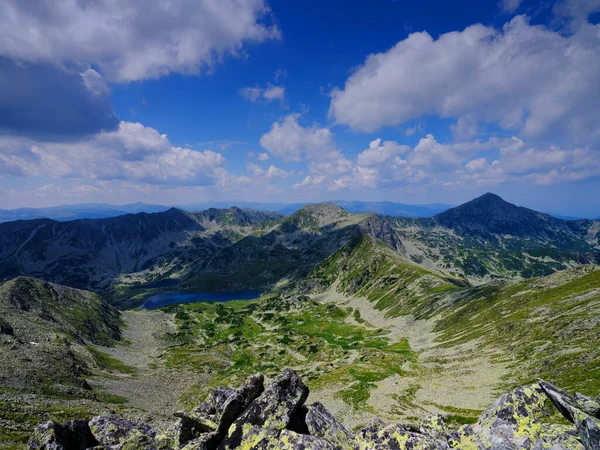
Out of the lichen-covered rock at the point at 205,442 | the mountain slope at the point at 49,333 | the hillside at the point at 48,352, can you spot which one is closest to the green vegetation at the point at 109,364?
the hillside at the point at 48,352

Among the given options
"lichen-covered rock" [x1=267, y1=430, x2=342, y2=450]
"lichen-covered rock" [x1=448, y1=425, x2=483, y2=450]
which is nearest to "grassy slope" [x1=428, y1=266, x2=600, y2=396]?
"lichen-covered rock" [x1=448, y1=425, x2=483, y2=450]

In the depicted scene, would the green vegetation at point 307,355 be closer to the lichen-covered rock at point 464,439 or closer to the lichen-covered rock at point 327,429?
the lichen-covered rock at point 327,429

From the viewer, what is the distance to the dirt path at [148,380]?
85.6m

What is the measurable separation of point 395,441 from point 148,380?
114 metres

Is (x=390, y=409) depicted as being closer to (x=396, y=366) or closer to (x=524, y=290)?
(x=396, y=366)

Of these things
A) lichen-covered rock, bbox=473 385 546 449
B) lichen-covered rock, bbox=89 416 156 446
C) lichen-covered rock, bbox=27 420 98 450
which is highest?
lichen-covered rock, bbox=473 385 546 449

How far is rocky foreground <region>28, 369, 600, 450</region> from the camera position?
14.5 meters

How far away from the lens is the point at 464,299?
152 metres

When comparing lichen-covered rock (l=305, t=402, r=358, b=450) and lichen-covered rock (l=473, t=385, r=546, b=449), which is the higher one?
lichen-covered rock (l=473, t=385, r=546, b=449)

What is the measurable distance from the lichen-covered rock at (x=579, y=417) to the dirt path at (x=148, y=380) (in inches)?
2583

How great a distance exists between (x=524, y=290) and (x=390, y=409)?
10388cm

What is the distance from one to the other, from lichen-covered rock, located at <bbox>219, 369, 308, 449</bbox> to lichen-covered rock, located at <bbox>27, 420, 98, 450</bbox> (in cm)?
985

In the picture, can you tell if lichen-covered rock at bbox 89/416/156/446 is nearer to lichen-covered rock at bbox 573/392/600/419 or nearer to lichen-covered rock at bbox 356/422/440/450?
lichen-covered rock at bbox 356/422/440/450

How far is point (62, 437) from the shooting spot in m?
18.1
